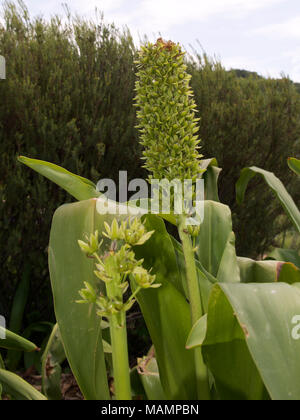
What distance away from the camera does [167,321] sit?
114 centimetres

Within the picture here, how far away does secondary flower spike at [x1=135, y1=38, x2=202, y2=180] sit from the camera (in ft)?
3.15

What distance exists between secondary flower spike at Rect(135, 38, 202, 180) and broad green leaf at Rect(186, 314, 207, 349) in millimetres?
328

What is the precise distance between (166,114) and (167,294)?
48 centimetres

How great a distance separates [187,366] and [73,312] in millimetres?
363

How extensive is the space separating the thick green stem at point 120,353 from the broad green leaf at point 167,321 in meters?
0.30

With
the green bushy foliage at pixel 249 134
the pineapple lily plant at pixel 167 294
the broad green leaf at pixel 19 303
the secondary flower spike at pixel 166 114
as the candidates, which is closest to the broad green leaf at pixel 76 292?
the pineapple lily plant at pixel 167 294

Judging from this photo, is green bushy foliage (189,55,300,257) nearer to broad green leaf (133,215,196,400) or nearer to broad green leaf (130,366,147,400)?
broad green leaf (130,366,147,400)

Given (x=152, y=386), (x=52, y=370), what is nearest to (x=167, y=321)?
(x=152, y=386)

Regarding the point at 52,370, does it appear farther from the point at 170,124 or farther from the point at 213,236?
the point at 170,124

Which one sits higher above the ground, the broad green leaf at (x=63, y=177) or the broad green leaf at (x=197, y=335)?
the broad green leaf at (x=63, y=177)

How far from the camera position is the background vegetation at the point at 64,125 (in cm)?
249

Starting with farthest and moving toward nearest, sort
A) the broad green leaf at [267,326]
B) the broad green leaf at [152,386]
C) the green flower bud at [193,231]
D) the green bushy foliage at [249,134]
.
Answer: the green bushy foliage at [249,134]
the broad green leaf at [152,386]
the green flower bud at [193,231]
the broad green leaf at [267,326]

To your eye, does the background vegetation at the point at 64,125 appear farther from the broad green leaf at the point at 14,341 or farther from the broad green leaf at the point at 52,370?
the broad green leaf at the point at 14,341
